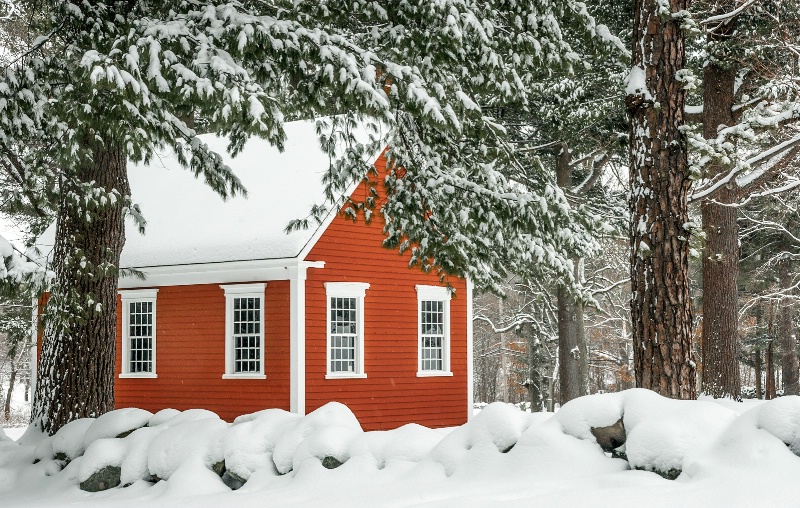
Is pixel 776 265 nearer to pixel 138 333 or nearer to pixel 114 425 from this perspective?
pixel 138 333

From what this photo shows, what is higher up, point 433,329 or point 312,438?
point 433,329

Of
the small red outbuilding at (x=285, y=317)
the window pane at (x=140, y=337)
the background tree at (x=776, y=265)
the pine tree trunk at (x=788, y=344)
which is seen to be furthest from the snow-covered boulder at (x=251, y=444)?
the pine tree trunk at (x=788, y=344)

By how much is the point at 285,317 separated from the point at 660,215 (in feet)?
35.6

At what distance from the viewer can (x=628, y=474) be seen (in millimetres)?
5863

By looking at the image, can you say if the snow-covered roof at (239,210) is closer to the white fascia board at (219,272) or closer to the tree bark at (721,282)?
the white fascia board at (219,272)

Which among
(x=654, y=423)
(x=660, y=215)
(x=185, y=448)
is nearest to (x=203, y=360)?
(x=185, y=448)

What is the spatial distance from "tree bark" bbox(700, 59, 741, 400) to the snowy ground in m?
10.1

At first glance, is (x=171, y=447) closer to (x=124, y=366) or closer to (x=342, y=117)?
(x=342, y=117)

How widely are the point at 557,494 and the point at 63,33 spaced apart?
6.77m

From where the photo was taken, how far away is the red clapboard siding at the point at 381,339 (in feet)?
58.8

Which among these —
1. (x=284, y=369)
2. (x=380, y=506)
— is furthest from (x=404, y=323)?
(x=380, y=506)

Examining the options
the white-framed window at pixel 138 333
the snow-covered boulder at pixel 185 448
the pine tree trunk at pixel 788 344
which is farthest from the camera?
the pine tree trunk at pixel 788 344

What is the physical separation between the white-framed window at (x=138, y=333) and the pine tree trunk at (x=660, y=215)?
46.2ft

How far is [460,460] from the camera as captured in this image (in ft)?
21.7
